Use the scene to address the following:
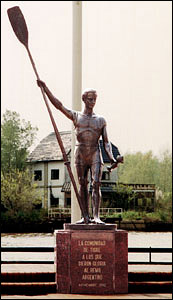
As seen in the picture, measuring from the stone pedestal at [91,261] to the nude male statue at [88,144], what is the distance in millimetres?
344

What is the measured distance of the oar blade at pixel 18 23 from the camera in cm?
820

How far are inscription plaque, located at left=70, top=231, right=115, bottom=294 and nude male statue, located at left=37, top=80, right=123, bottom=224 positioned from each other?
1.14ft

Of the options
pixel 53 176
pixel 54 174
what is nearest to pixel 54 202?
pixel 53 176

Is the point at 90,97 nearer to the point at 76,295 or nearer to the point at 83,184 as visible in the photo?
the point at 83,184

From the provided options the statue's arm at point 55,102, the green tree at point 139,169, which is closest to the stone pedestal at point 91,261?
the statue's arm at point 55,102

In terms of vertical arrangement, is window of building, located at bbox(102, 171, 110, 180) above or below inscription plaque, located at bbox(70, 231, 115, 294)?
above

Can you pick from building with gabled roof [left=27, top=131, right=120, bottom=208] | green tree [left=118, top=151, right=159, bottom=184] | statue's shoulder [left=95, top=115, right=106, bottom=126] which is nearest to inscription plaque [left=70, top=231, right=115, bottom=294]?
statue's shoulder [left=95, top=115, right=106, bottom=126]

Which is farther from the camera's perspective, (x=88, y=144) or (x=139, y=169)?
(x=139, y=169)

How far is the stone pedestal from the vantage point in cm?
768

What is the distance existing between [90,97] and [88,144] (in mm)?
607

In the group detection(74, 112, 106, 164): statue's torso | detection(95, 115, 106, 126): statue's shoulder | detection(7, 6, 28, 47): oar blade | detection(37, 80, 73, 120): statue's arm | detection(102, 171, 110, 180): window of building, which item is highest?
detection(7, 6, 28, 47): oar blade

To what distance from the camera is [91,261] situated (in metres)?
7.70

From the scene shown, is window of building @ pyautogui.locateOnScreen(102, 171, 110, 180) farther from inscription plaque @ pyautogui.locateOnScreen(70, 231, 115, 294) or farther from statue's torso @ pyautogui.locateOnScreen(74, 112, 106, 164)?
inscription plaque @ pyautogui.locateOnScreen(70, 231, 115, 294)

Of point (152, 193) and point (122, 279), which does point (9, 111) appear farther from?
point (122, 279)
